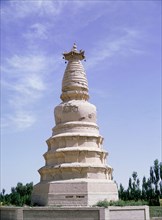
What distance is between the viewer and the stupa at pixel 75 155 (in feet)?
93.0

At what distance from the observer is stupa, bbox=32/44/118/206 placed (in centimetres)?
2834

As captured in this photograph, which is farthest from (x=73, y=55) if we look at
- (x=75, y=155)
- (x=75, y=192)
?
(x=75, y=192)

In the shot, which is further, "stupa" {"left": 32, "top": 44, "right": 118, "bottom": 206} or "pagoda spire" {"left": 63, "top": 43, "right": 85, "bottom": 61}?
"pagoda spire" {"left": 63, "top": 43, "right": 85, "bottom": 61}

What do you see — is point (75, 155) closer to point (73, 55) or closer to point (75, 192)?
point (75, 192)

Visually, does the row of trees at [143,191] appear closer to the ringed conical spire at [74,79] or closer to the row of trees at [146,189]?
the row of trees at [146,189]

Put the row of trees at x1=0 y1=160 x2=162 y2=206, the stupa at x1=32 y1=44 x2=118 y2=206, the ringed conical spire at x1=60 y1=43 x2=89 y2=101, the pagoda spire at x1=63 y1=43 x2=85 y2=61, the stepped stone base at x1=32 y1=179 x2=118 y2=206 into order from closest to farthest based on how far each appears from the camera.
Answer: the stepped stone base at x1=32 y1=179 x2=118 y2=206
the stupa at x1=32 y1=44 x2=118 y2=206
the ringed conical spire at x1=60 y1=43 x2=89 y2=101
the pagoda spire at x1=63 y1=43 x2=85 y2=61
the row of trees at x1=0 y1=160 x2=162 y2=206

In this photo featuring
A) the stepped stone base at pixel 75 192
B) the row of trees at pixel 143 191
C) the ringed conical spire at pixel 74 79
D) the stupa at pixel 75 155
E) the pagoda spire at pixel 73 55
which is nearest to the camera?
the stepped stone base at pixel 75 192

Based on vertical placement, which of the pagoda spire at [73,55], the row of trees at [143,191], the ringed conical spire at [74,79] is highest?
the pagoda spire at [73,55]

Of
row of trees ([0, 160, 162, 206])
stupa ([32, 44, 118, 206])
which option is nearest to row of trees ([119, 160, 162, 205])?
row of trees ([0, 160, 162, 206])

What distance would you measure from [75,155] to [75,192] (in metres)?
3.26

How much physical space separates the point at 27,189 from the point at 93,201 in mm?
38295

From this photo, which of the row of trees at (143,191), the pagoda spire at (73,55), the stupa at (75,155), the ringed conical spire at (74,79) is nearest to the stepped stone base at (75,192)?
the stupa at (75,155)

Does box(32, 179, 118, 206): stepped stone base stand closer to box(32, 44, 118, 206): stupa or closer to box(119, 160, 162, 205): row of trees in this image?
box(32, 44, 118, 206): stupa

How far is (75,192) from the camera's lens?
92.4ft
